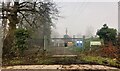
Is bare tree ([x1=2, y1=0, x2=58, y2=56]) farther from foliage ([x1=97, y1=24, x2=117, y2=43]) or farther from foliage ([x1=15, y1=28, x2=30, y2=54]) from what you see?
foliage ([x1=97, y1=24, x2=117, y2=43])

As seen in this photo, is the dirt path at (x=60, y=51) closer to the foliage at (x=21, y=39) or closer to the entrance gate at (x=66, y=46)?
the entrance gate at (x=66, y=46)

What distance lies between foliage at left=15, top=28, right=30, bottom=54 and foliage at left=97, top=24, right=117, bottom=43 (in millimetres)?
3317

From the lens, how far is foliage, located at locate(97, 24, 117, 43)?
10.5 metres

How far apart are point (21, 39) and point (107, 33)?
3.90m

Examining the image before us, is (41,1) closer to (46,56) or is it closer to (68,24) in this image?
(68,24)

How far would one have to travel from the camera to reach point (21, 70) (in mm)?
6051

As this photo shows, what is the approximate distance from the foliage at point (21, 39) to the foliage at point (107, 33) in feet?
10.9

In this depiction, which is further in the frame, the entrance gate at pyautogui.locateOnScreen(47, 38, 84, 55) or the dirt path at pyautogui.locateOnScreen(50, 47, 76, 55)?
the entrance gate at pyautogui.locateOnScreen(47, 38, 84, 55)

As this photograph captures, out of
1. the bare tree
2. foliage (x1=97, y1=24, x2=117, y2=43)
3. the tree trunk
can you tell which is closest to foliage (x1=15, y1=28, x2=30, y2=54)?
the tree trunk

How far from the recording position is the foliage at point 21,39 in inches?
359

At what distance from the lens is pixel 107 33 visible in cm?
1073

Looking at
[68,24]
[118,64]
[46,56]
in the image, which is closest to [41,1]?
Answer: [68,24]

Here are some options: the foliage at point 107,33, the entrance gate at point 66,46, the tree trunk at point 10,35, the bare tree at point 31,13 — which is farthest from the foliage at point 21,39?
the foliage at point 107,33

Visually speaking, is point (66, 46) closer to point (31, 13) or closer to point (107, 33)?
point (107, 33)
